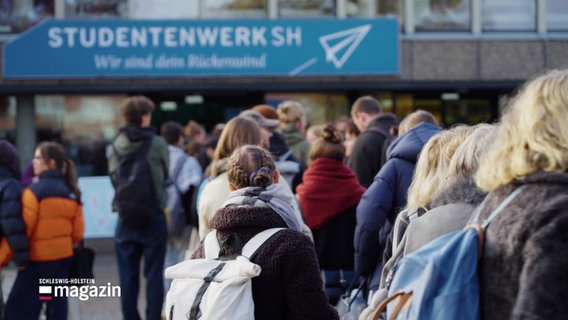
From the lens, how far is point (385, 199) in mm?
5406

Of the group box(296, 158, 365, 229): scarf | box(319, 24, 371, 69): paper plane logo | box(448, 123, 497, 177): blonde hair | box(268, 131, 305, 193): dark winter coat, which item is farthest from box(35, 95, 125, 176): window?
box(448, 123, 497, 177): blonde hair

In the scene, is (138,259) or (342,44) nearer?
(138,259)

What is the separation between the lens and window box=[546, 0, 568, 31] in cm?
1825

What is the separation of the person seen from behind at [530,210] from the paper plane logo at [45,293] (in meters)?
5.05

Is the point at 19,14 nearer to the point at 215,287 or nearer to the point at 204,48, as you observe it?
the point at 204,48

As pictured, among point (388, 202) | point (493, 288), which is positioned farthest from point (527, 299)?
point (388, 202)

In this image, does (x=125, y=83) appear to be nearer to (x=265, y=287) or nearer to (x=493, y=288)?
(x=265, y=287)

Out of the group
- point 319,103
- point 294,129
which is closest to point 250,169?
Result: point 294,129

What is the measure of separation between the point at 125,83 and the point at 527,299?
14986 millimetres

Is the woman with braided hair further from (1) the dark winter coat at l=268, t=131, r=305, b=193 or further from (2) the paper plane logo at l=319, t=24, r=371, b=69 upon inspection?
(2) the paper plane logo at l=319, t=24, r=371, b=69

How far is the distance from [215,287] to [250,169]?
758mm

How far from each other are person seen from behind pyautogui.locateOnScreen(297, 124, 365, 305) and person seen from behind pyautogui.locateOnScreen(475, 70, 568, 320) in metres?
3.46

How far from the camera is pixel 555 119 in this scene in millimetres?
2516

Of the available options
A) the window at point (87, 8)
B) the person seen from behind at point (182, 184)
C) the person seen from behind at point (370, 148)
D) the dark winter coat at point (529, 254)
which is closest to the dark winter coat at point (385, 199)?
Answer: the person seen from behind at point (370, 148)
